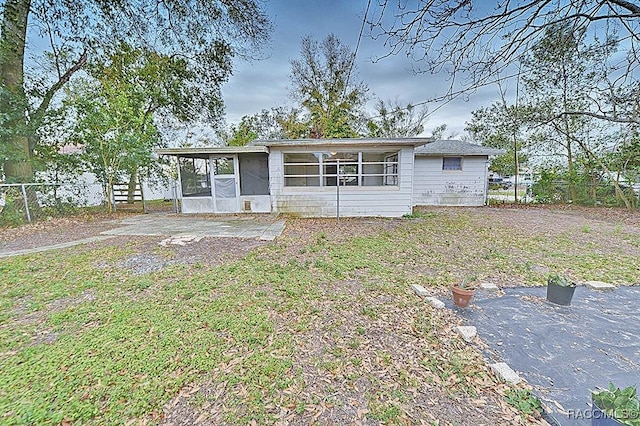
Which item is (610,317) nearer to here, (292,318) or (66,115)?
(292,318)

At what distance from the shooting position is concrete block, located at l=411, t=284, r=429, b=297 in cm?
315

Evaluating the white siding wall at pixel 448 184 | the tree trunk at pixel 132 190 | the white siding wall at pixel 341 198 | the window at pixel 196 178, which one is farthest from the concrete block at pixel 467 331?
the tree trunk at pixel 132 190

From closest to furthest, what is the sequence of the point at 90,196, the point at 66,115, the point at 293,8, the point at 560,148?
1. the point at 293,8
2. the point at 66,115
3. the point at 90,196
4. the point at 560,148

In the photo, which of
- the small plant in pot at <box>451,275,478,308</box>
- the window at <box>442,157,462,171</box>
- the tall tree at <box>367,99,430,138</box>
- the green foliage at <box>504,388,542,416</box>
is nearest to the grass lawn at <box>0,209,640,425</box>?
the green foliage at <box>504,388,542,416</box>

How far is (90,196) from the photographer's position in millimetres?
9922

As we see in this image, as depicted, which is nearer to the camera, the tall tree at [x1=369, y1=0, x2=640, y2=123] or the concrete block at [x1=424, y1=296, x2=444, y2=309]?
the tall tree at [x1=369, y1=0, x2=640, y2=123]

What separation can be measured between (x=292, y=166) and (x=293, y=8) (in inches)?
174

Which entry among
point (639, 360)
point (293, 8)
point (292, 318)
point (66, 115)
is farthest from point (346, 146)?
point (66, 115)

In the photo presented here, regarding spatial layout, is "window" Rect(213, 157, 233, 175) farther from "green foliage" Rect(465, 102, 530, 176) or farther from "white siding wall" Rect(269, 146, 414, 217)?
"green foliage" Rect(465, 102, 530, 176)

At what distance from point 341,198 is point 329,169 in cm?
110

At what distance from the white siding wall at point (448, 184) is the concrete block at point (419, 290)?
9168 mm

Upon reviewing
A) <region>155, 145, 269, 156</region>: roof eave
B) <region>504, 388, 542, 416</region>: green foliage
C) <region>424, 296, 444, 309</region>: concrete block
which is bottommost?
<region>504, 388, 542, 416</region>: green foliage

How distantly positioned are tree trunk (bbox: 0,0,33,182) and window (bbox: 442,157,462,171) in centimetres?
1358

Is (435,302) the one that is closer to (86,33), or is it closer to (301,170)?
(301,170)
